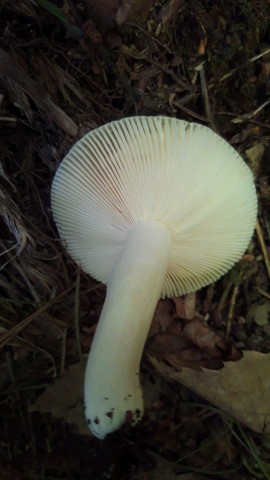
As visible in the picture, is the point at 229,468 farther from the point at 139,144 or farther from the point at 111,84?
the point at 111,84

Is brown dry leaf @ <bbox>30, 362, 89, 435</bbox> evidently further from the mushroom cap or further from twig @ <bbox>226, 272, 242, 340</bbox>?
twig @ <bbox>226, 272, 242, 340</bbox>

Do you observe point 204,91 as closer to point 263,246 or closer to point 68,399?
point 263,246

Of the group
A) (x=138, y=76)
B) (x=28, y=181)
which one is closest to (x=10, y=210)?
(x=28, y=181)

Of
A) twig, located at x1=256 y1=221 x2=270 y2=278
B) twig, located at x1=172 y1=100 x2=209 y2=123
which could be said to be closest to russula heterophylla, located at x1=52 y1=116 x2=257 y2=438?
twig, located at x1=256 y1=221 x2=270 y2=278

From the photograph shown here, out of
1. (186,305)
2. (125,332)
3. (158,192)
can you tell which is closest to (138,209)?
(158,192)

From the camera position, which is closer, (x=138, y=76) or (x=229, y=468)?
(x=229, y=468)

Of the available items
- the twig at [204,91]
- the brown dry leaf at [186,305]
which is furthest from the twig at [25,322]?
the twig at [204,91]
